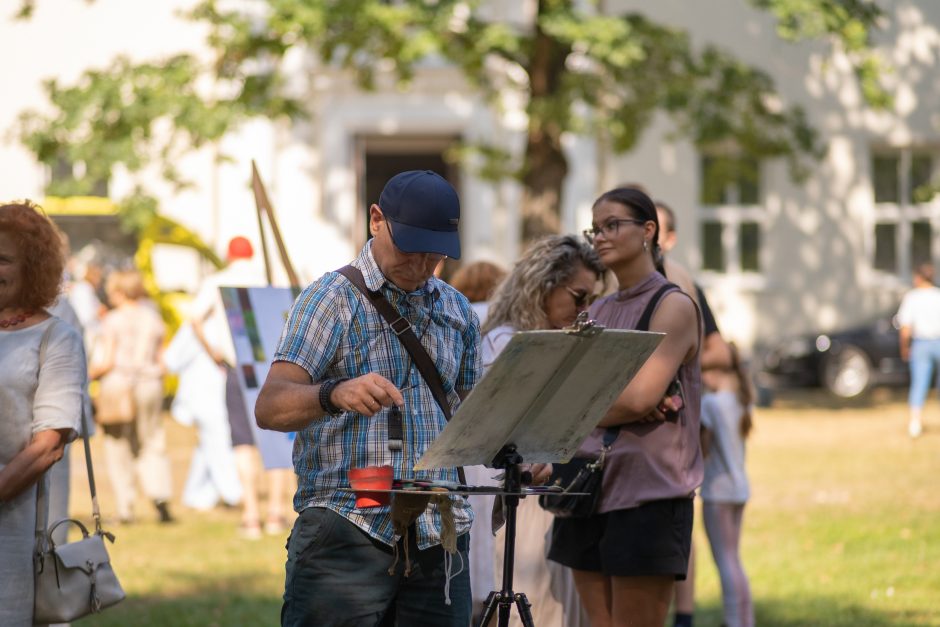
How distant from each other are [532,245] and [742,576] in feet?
8.94

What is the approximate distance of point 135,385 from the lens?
12734 millimetres

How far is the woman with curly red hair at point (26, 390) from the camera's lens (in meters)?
4.70

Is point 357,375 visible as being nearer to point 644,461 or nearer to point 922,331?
point 644,461

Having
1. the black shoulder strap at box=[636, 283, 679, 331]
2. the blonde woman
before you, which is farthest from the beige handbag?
the blonde woman

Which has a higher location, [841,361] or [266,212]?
[266,212]

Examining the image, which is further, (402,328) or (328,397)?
(402,328)

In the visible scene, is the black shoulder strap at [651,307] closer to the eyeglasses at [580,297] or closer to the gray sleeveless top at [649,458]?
the gray sleeveless top at [649,458]

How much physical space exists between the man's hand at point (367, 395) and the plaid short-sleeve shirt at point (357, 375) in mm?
261

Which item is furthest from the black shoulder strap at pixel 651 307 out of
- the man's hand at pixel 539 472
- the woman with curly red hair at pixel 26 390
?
the woman with curly red hair at pixel 26 390

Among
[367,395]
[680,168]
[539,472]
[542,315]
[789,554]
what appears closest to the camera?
[367,395]

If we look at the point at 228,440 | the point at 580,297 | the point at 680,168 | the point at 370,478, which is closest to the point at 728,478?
the point at 580,297

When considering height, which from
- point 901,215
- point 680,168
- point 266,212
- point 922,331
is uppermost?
point 680,168

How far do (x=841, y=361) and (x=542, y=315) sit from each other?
1977 centimetres

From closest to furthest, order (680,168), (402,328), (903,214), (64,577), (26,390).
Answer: (402,328)
(26,390)
(64,577)
(680,168)
(903,214)
